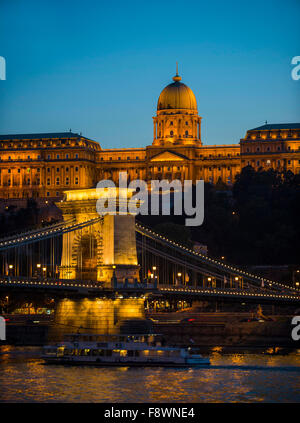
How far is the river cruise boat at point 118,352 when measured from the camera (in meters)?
75.4

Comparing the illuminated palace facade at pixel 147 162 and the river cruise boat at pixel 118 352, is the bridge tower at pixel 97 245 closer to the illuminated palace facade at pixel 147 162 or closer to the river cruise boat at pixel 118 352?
the river cruise boat at pixel 118 352

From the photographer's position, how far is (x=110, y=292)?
267ft

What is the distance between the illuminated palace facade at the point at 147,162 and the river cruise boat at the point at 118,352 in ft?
362

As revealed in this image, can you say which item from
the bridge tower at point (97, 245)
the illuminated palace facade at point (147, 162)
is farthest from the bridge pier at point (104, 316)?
the illuminated palace facade at point (147, 162)

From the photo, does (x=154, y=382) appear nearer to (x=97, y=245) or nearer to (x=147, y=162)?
(x=97, y=245)

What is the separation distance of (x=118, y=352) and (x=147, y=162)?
392 ft

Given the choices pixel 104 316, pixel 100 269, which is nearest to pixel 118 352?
pixel 104 316

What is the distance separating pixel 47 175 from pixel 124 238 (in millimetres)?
113692

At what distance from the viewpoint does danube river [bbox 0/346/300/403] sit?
63250mm

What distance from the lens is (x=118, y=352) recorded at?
7644cm

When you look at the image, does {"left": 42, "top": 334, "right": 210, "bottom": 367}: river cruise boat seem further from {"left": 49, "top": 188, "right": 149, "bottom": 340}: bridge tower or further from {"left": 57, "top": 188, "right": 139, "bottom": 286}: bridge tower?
{"left": 57, "top": 188, "right": 139, "bottom": 286}: bridge tower
